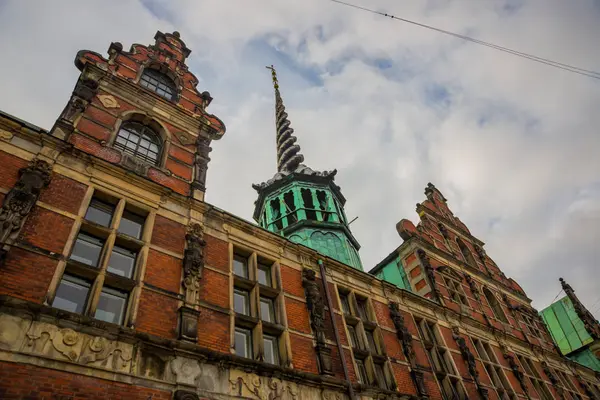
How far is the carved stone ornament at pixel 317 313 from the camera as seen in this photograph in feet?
34.2

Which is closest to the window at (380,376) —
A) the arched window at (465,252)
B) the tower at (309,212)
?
the tower at (309,212)

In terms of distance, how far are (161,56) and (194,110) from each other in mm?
3181

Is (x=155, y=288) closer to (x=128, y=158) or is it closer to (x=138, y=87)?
(x=128, y=158)

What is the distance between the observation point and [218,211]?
11.8m

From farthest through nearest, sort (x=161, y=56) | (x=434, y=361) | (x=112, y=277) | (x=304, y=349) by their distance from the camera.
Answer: (x=161, y=56)
(x=434, y=361)
(x=304, y=349)
(x=112, y=277)

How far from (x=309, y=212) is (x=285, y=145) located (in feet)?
33.9

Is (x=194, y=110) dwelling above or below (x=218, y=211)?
above

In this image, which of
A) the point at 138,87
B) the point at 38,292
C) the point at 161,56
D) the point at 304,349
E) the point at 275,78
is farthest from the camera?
the point at 275,78

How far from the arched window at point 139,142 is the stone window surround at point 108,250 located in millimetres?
2230

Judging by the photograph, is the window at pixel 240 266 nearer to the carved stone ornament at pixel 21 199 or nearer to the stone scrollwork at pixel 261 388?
the stone scrollwork at pixel 261 388

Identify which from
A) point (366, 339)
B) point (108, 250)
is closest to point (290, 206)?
point (366, 339)

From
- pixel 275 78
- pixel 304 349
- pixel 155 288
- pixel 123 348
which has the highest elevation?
pixel 275 78

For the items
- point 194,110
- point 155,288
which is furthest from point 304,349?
point 194,110

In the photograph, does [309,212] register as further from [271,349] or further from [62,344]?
[62,344]
